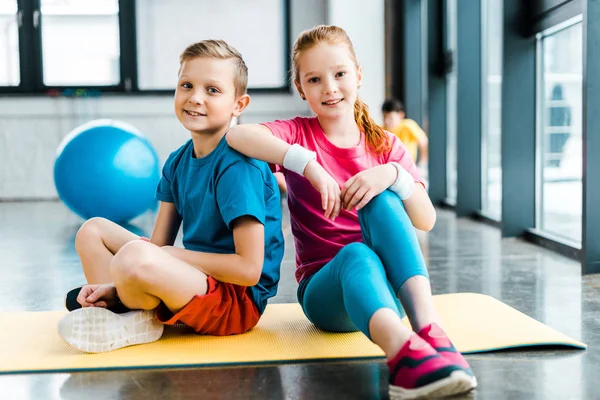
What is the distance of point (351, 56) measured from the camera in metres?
1.72

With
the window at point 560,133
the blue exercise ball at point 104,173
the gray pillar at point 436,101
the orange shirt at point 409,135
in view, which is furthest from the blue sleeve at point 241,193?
the gray pillar at point 436,101

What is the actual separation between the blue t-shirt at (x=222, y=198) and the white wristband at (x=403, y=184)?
0.95 feet

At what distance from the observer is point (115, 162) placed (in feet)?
13.7

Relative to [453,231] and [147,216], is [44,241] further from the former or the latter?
[453,231]

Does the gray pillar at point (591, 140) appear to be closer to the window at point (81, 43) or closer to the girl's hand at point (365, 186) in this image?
the girl's hand at point (365, 186)

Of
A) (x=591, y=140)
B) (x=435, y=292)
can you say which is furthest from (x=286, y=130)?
(x=591, y=140)

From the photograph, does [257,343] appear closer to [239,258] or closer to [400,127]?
[239,258]

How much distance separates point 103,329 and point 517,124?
98.5 inches

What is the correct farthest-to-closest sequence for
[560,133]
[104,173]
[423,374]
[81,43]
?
[81,43]
[104,173]
[560,133]
[423,374]

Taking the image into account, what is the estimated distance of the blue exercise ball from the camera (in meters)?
4.17

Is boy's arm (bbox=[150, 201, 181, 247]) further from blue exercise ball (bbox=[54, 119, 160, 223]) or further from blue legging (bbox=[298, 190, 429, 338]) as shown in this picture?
blue exercise ball (bbox=[54, 119, 160, 223])

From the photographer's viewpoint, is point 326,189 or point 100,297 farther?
point 100,297

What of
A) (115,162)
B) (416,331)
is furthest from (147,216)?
(416,331)

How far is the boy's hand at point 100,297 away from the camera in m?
1.67
